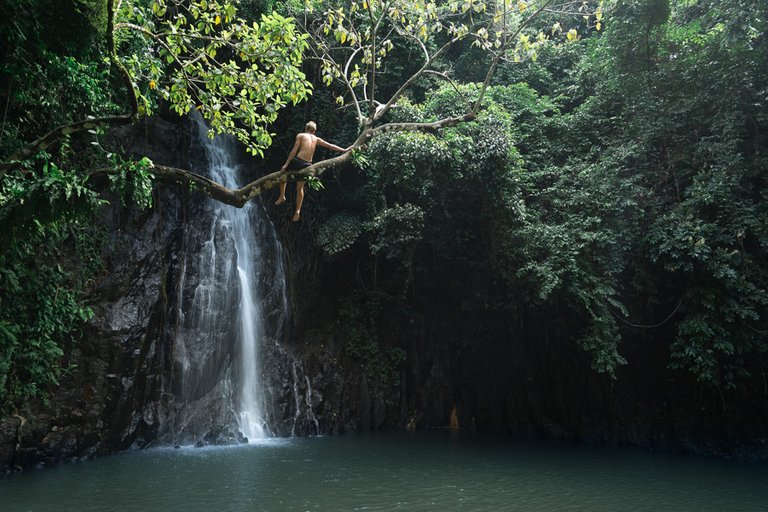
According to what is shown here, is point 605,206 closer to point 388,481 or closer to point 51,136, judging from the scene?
point 388,481

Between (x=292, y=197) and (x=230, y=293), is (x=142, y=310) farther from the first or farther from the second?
(x=292, y=197)

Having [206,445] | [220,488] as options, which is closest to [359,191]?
[206,445]

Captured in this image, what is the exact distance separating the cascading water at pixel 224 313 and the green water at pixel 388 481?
1.04 m

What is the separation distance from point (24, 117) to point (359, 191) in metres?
6.80

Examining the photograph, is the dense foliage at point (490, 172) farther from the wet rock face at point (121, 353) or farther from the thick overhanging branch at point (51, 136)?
the thick overhanging branch at point (51, 136)

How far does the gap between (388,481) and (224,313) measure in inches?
212

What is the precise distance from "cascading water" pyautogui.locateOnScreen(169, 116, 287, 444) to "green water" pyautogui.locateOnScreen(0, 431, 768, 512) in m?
1.04

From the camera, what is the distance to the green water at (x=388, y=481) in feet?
22.0

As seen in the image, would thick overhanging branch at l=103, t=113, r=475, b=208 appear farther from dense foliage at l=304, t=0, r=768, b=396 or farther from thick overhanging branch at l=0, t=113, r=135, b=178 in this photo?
dense foliage at l=304, t=0, r=768, b=396

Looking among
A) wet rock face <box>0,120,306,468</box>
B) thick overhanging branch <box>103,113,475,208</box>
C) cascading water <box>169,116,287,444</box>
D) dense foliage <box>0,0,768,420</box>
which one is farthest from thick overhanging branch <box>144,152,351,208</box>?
cascading water <box>169,116,287,444</box>

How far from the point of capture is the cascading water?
10.7m

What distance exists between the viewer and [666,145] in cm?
1087

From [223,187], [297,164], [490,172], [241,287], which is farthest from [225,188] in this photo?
[241,287]

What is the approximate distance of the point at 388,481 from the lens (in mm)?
7871
